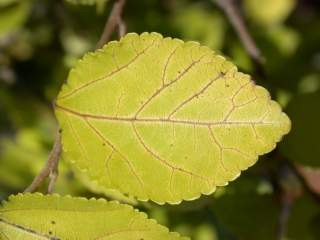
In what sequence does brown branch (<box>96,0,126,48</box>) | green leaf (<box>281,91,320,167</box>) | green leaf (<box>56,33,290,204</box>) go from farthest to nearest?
green leaf (<box>281,91,320,167</box>)
brown branch (<box>96,0,126,48</box>)
green leaf (<box>56,33,290,204</box>)

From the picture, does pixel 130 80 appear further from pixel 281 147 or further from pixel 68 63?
pixel 68 63

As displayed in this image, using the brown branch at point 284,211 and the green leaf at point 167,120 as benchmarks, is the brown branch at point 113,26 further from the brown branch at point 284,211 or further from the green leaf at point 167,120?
the brown branch at point 284,211

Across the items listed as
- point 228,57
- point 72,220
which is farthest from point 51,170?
point 228,57

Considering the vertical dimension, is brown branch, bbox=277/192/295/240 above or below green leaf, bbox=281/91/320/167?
below

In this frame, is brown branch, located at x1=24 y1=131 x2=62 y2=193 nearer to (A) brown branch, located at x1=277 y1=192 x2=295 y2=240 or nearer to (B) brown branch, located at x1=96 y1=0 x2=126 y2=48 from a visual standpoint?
(B) brown branch, located at x1=96 y1=0 x2=126 y2=48

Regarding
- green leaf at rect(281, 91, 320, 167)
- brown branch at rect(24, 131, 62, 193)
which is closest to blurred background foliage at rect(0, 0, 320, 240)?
green leaf at rect(281, 91, 320, 167)

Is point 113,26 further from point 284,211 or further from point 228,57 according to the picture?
point 284,211

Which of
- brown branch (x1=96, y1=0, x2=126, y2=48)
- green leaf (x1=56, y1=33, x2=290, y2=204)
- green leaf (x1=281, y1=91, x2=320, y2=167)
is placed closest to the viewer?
green leaf (x1=56, y1=33, x2=290, y2=204)
